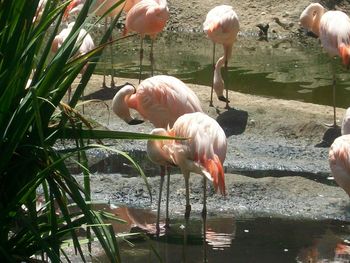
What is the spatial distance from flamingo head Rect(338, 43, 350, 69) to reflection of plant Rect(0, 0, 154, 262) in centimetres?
524

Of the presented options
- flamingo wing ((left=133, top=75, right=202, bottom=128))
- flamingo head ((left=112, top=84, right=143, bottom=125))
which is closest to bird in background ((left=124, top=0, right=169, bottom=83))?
flamingo head ((left=112, top=84, right=143, bottom=125))

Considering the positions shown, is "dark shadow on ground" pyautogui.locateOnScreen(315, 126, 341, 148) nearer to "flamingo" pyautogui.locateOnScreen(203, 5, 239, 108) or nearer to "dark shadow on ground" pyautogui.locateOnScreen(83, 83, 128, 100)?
"flamingo" pyautogui.locateOnScreen(203, 5, 239, 108)

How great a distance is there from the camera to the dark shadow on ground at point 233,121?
844cm

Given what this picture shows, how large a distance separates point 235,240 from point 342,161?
863 mm

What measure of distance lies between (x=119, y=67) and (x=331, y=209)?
6170 millimetres

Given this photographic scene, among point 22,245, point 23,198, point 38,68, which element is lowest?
point 22,245

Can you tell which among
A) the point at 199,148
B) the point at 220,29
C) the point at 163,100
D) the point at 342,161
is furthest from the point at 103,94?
the point at 199,148

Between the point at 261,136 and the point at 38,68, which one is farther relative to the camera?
the point at 261,136

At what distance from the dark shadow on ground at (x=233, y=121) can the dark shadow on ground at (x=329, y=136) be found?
0.80 metres

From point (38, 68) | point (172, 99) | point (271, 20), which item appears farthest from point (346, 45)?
point (271, 20)

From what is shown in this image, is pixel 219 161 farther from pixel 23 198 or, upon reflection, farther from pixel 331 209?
pixel 23 198

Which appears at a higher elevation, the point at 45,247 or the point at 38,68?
the point at 38,68

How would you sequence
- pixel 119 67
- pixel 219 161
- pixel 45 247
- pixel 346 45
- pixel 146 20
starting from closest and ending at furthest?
pixel 45 247, pixel 219 161, pixel 346 45, pixel 146 20, pixel 119 67

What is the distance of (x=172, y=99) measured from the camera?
603cm
